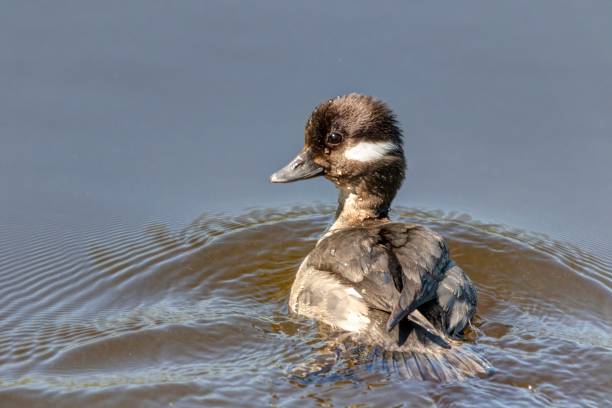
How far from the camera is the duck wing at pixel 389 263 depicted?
299 inches

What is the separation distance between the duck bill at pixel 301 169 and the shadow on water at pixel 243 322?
0.94m

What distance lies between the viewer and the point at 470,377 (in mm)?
7113

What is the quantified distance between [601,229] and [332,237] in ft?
10.0

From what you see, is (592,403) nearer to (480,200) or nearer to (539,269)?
(539,269)

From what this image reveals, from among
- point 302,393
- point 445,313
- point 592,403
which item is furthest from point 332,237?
point 592,403

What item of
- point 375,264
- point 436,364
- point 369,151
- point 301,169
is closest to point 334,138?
point 369,151

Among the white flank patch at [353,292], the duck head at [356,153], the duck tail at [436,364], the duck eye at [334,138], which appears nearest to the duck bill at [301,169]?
the duck head at [356,153]

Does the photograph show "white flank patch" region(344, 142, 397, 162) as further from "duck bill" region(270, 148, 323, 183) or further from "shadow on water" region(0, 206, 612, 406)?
"shadow on water" region(0, 206, 612, 406)

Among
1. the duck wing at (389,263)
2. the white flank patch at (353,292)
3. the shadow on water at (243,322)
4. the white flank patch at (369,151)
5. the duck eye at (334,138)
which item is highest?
the duck eye at (334,138)

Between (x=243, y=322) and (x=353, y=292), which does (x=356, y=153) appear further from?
(x=243, y=322)

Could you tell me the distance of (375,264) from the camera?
7.95 m

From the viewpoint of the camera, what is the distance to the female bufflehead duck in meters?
7.49

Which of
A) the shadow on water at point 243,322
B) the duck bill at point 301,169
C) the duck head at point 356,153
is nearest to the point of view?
the shadow on water at point 243,322

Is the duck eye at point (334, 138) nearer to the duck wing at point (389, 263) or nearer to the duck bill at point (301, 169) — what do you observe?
the duck bill at point (301, 169)
